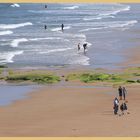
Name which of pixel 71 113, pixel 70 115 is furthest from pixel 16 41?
pixel 70 115

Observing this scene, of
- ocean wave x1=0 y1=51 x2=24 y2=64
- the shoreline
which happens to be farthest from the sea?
the shoreline

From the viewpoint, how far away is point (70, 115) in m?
13.4

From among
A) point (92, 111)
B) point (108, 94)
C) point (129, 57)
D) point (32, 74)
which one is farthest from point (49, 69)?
point (92, 111)

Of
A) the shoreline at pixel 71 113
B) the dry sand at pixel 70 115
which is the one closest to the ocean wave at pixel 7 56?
the shoreline at pixel 71 113

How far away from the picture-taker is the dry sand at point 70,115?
35.9 feet

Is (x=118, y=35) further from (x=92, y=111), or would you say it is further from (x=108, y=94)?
(x=92, y=111)

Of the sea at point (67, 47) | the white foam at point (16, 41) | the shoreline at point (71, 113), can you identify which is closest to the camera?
the shoreline at point (71, 113)

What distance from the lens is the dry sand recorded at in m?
10.9

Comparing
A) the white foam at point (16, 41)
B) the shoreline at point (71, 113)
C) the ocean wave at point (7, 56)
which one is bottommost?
the shoreline at point (71, 113)

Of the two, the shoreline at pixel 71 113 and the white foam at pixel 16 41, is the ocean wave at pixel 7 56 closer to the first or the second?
the white foam at pixel 16 41

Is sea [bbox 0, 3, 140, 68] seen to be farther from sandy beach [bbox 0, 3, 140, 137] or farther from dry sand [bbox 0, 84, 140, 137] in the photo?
dry sand [bbox 0, 84, 140, 137]

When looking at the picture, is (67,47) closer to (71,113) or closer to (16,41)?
(16,41)

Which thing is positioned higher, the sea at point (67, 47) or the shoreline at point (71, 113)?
the sea at point (67, 47)

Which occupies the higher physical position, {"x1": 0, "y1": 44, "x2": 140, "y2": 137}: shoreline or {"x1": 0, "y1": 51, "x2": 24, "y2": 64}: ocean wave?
{"x1": 0, "y1": 51, "x2": 24, "y2": 64}: ocean wave
